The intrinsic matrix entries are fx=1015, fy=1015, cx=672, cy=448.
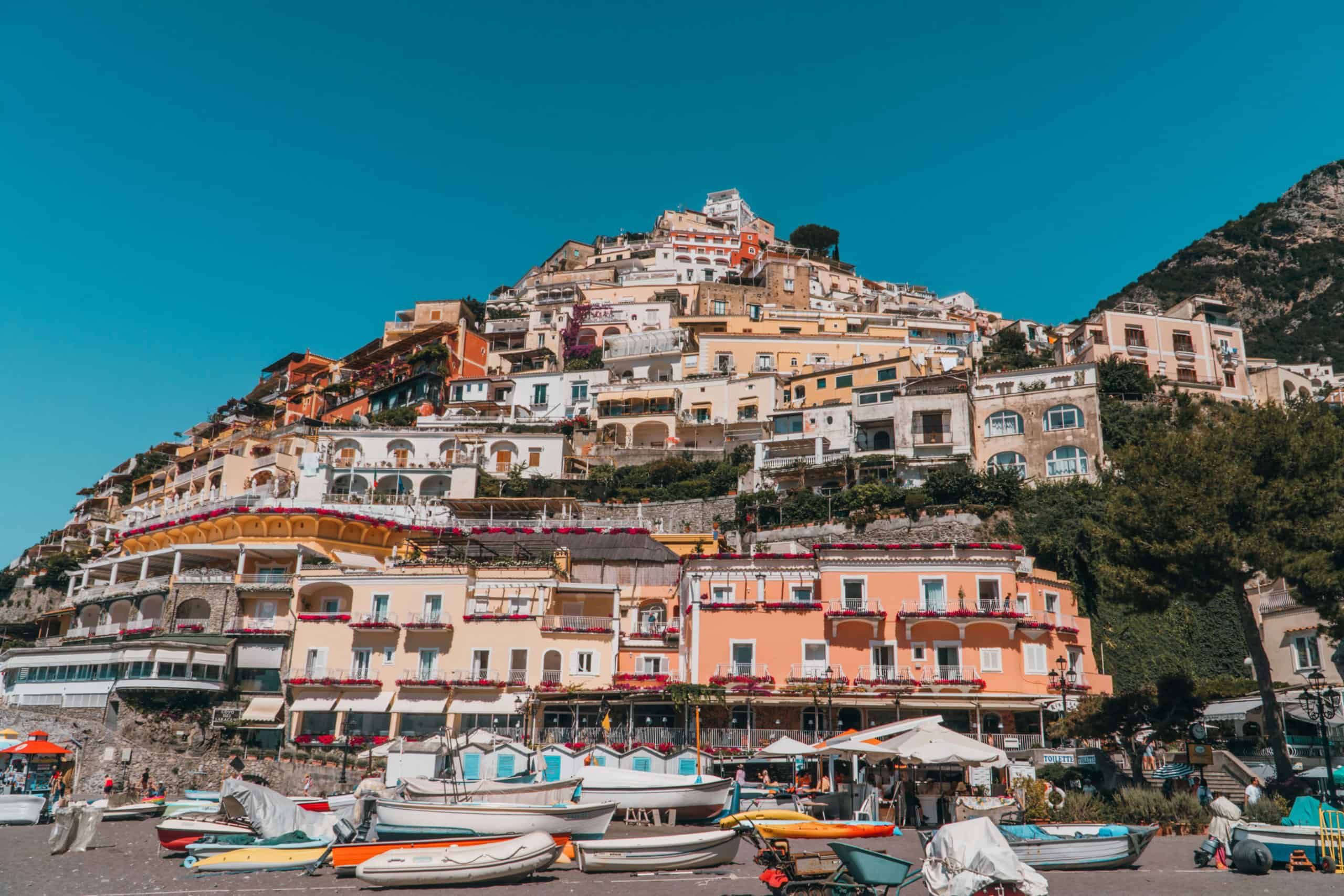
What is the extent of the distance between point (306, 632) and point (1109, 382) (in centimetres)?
4531

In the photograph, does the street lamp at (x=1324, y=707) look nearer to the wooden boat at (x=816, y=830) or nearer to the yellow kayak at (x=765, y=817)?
the wooden boat at (x=816, y=830)

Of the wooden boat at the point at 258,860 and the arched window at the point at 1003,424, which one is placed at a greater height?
the arched window at the point at 1003,424

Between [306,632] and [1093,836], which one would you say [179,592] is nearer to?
[306,632]

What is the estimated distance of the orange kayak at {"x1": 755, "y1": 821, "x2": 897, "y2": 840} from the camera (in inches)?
835

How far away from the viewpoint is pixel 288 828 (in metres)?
24.1

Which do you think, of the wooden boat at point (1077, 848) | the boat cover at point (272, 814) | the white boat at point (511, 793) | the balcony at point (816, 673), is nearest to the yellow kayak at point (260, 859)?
the boat cover at point (272, 814)

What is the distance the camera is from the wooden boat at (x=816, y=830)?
21.2 meters

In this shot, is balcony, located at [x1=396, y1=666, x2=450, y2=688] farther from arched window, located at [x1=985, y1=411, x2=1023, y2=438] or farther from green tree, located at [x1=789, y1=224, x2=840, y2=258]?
green tree, located at [x1=789, y1=224, x2=840, y2=258]

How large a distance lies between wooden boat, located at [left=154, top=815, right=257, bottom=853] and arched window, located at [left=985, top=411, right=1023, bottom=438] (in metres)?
42.5

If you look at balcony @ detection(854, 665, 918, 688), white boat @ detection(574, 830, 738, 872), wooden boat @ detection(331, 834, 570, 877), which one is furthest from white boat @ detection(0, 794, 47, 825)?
balcony @ detection(854, 665, 918, 688)

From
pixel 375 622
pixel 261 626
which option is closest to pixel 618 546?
pixel 375 622

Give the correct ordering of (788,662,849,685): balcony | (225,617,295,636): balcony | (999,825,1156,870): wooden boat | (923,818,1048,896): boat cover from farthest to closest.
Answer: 1. (225,617,295,636): balcony
2. (788,662,849,685): balcony
3. (999,825,1156,870): wooden boat
4. (923,818,1048,896): boat cover

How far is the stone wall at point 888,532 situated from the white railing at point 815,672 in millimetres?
13453

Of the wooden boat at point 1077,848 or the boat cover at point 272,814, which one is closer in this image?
the wooden boat at point 1077,848
